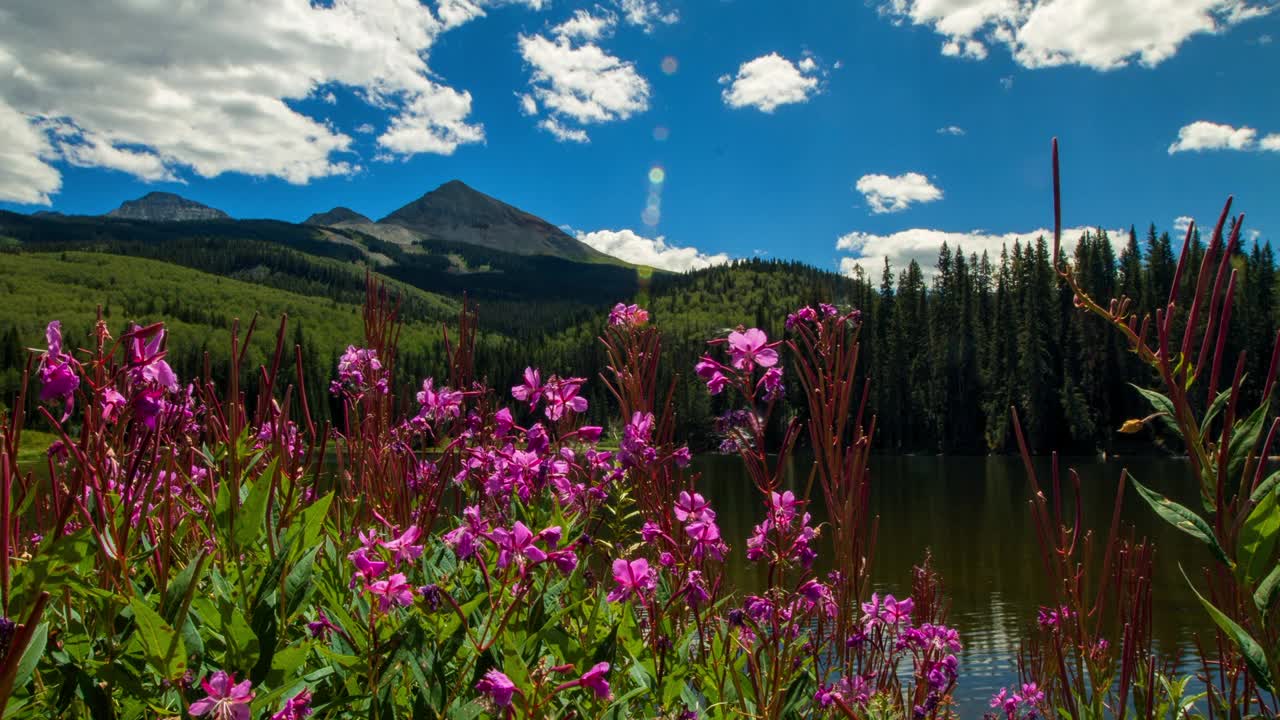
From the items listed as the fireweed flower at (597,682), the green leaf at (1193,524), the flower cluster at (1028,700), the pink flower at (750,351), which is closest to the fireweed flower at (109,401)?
the fireweed flower at (597,682)

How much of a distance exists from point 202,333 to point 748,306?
12270 cm

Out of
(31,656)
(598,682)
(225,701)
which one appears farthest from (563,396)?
(31,656)

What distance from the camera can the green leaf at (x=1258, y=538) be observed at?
107 centimetres

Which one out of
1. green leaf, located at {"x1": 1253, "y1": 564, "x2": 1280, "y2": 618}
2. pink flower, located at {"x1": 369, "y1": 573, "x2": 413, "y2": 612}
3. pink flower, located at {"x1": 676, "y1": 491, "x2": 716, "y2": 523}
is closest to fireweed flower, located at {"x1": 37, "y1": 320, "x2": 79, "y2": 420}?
pink flower, located at {"x1": 369, "y1": 573, "x2": 413, "y2": 612}

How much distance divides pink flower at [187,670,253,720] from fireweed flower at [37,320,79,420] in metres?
0.56

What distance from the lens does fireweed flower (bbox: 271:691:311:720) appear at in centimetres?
143

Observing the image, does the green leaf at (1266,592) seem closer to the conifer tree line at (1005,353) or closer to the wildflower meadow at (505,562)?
the wildflower meadow at (505,562)

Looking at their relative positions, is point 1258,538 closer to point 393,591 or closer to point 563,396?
point 393,591

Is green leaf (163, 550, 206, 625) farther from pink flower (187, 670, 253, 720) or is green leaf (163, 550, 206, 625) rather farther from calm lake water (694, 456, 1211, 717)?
calm lake water (694, 456, 1211, 717)

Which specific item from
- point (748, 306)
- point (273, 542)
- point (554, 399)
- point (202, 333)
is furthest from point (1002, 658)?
point (748, 306)

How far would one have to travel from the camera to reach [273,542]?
178 cm

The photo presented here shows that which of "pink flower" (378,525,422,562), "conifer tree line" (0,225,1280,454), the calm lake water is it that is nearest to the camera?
"pink flower" (378,525,422,562)

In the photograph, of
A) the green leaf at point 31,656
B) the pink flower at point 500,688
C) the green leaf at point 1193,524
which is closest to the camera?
the green leaf at point 1193,524

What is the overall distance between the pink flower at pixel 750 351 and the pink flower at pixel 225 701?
1.46 meters
